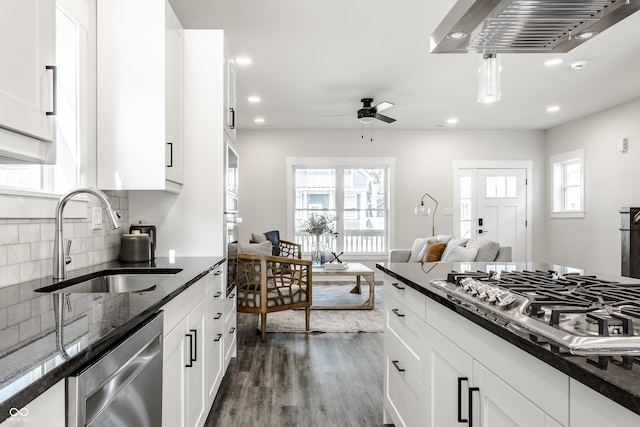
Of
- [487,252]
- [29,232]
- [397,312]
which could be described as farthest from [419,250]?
[29,232]

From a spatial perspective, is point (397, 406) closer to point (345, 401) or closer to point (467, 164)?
point (345, 401)

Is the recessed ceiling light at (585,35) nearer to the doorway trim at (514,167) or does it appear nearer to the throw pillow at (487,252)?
the throw pillow at (487,252)

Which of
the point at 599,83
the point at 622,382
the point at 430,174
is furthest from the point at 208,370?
the point at 430,174

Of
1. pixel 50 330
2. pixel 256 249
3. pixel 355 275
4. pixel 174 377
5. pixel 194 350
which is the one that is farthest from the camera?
pixel 355 275

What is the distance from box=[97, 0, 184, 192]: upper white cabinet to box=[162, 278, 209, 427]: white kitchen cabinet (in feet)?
2.42

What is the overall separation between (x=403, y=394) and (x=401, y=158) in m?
6.04

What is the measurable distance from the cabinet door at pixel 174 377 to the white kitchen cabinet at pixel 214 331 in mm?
472

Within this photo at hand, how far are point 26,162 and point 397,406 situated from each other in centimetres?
184

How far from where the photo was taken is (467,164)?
7.75 metres

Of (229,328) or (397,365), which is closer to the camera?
(397,365)

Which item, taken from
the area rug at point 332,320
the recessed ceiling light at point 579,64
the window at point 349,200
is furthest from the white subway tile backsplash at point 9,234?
the window at point 349,200

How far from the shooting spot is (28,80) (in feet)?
4.13

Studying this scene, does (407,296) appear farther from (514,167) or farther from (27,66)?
(514,167)

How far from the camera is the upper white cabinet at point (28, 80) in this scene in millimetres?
1162
